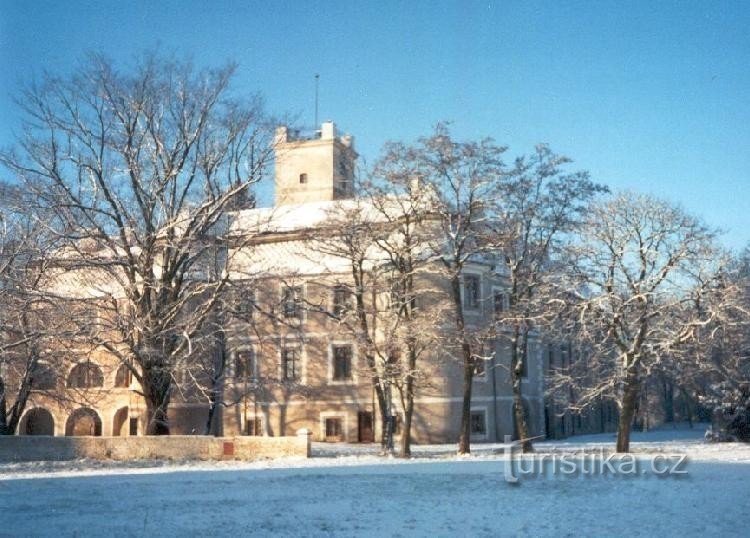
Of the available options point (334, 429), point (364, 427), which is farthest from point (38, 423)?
point (364, 427)

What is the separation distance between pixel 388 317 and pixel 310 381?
14.7 meters

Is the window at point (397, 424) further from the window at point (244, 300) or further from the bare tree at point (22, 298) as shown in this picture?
the bare tree at point (22, 298)

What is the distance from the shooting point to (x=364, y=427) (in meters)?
45.5

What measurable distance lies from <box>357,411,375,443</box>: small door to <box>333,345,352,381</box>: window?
2.20 m

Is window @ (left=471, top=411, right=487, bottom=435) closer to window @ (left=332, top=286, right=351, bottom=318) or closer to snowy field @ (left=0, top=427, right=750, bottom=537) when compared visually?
window @ (left=332, top=286, right=351, bottom=318)

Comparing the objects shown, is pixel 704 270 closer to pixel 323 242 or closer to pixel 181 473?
pixel 323 242

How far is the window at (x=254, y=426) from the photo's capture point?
47594mm

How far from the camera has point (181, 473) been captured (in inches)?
904

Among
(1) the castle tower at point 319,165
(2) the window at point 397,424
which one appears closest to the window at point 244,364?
(2) the window at point 397,424

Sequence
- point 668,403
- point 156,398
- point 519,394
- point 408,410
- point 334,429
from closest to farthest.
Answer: point 156,398, point 408,410, point 519,394, point 334,429, point 668,403

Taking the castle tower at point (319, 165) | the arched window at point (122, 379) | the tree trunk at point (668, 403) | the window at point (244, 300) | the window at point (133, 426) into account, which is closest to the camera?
the window at point (244, 300)

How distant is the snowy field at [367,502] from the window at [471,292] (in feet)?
64.7

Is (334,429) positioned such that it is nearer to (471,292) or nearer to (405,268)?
(471,292)

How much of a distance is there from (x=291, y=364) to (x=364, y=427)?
566cm
